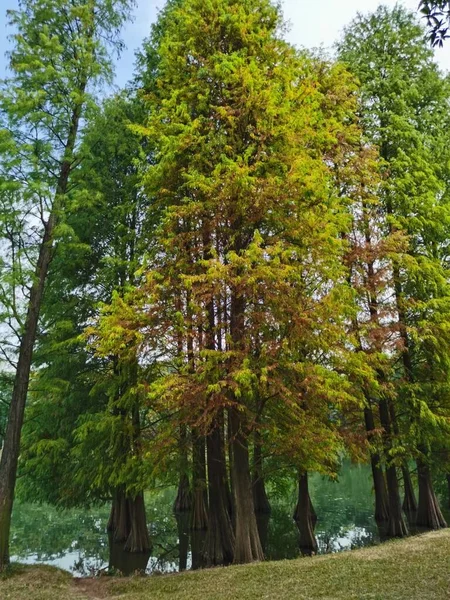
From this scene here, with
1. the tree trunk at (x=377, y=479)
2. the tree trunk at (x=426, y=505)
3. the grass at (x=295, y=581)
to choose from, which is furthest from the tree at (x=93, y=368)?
the tree trunk at (x=426, y=505)

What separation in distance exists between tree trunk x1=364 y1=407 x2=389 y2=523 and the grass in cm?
568

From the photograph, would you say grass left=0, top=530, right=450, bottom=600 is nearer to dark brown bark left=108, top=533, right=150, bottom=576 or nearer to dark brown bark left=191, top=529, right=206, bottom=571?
dark brown bark left=108, top=533, right=150, bottom=576

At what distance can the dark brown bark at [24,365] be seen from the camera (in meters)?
11.3

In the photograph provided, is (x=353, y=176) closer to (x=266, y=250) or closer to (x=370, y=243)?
(x=370, y=243)

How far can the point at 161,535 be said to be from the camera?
69.2ft

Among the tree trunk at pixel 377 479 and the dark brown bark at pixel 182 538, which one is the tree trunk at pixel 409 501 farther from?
the dark brown bark at pixel 182 538

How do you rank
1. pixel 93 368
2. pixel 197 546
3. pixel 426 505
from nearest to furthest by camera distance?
1. pixel 93 368
2. pixel 197 546
3. pixel 426 505

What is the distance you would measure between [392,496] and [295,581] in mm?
9916

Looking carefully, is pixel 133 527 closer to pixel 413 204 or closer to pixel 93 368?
pixel 93 368

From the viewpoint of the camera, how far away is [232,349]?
10.8 metres

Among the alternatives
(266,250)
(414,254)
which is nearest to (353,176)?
(414,254)

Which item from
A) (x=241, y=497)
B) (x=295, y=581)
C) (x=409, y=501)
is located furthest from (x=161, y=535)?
(x=295, y=581)

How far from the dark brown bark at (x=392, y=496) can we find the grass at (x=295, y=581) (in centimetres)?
484

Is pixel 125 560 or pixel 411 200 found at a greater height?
pixel 411 200
